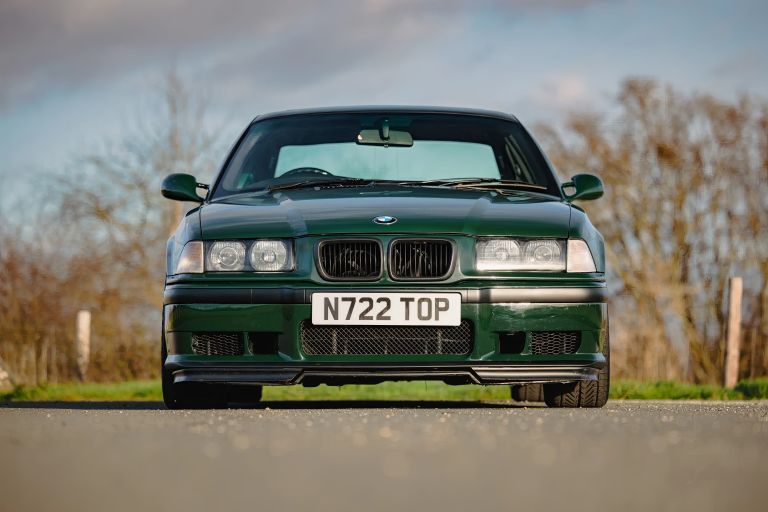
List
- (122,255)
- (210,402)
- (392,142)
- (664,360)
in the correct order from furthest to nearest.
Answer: (122,255) → (664,360) → (392,142) → (210,402)

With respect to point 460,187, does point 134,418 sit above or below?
below

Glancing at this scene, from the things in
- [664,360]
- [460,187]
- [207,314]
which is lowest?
[664,360]

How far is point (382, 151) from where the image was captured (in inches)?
308

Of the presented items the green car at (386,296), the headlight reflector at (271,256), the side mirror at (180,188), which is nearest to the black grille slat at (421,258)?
the green car at (386,296)

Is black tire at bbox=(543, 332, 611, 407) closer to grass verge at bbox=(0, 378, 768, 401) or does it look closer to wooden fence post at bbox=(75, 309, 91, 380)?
grass verge at bbox=(0, 378, 768, 401)

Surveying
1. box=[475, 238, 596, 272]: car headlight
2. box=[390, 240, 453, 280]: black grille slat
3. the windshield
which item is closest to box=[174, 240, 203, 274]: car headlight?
box=[390, 240, 453, 280]: black grille slat

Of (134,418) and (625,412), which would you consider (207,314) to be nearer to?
(134,418)

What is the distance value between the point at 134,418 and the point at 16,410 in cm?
142

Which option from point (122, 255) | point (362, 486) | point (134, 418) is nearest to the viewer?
point (362, 486)

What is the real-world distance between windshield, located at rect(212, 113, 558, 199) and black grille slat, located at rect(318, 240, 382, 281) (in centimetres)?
120

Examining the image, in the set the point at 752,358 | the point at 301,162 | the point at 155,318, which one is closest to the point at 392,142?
the point at 301,162

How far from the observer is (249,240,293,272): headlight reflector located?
6.38 m

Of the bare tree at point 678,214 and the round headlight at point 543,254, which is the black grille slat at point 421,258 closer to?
the round headlight at point 543,254

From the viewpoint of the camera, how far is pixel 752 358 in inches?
680
